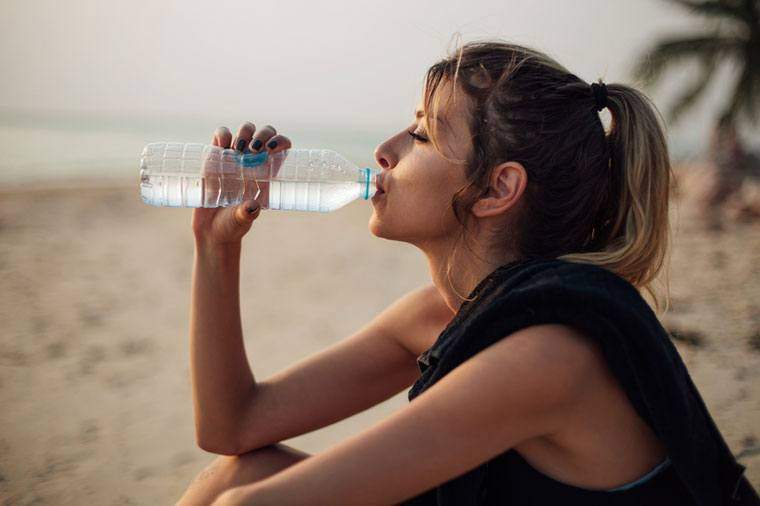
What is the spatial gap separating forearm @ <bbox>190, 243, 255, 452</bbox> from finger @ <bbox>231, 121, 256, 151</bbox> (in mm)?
383

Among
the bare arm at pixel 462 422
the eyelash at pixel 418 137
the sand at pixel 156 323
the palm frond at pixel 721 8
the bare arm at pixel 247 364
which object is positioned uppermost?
the palm frond at pixel 721 8

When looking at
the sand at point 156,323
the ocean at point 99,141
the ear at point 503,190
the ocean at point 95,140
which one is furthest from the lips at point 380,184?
the ocean at point 95,140

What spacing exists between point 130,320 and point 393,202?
14.3 ft

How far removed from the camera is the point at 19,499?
11.1 ft

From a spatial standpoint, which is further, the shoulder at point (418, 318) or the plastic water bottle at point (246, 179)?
the plastic water bottle at point (246, 179)

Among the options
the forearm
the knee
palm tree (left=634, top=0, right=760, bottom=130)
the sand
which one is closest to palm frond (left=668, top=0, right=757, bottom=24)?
palm tree (left=634, top=0, right=760, bottom=130)

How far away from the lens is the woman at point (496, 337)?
5.36 feet

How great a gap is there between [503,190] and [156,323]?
4.56m

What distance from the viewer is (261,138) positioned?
2500mm

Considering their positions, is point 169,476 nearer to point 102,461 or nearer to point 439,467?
A: point 102,461

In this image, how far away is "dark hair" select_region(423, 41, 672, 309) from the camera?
2.09 meters

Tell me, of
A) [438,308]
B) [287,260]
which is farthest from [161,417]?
[287,260]

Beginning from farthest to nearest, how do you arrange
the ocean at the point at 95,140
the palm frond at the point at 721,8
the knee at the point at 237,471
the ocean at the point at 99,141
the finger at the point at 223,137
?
the ocean at the point at 95,140, the ocean at the point at 99,141, the palm frond at the point at 721,8, the finger at the point at 223,137, the knee at the point at 237,471

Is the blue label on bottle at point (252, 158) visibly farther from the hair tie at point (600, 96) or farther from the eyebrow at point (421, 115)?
the hair tie at point (600, 96)
